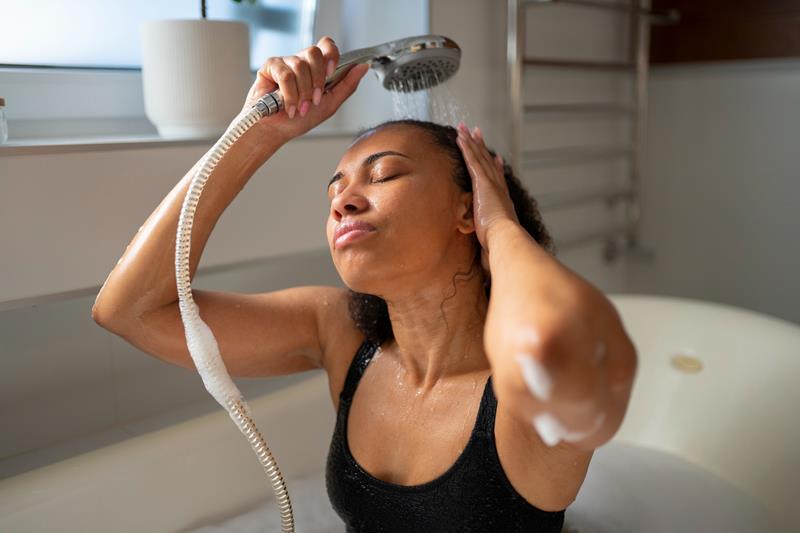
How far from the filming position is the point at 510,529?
3.35 ft

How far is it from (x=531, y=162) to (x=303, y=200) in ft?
3.30

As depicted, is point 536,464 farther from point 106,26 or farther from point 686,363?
point 106,26

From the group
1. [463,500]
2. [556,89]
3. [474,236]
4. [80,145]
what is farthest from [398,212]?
[556,89]

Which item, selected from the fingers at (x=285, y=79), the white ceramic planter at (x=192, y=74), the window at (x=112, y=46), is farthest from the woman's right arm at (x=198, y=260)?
the window at (x=112, y=46)

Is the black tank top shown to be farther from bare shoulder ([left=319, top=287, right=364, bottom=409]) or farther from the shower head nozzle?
the shower head nozzle

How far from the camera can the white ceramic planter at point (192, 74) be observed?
146 cm

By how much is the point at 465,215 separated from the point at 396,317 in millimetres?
177

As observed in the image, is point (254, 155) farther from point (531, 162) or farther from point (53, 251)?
point (531, 162)

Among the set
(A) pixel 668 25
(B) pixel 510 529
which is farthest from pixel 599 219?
(B) pixel 510 529

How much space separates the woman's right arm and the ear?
24 centimetres

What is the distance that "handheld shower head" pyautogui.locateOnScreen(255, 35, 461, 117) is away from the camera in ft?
3.74

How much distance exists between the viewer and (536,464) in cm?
98

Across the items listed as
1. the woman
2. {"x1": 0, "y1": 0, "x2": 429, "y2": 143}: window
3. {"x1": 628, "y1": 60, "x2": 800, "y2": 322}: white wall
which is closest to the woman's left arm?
the woman

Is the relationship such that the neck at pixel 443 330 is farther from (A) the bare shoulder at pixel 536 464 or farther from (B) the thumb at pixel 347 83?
(B) the thumb at pixel 347 83
